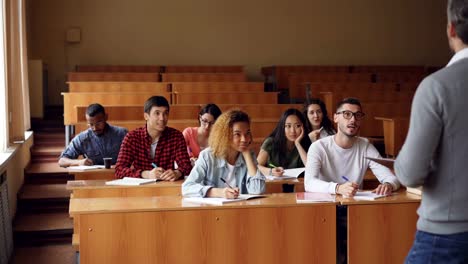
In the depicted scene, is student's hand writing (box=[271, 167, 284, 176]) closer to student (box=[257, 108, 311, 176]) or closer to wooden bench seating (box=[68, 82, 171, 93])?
student (box=[257, 108, 311, 176])

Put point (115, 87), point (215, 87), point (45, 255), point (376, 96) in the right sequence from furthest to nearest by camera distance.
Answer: point (215, 87)
point (115, 87)
point (376, 96)
point (45, 255)

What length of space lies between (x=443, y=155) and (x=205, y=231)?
1.66 metres

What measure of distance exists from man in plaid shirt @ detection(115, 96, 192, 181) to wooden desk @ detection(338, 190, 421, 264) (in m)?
1.49

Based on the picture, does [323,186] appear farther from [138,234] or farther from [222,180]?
[138,234]

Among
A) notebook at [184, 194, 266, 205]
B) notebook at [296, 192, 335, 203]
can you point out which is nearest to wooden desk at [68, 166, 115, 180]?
notebook at [184, 194, 266, 205]

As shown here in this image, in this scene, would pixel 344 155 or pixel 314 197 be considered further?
pixel 344 155

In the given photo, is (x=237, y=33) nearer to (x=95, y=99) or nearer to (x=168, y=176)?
(x=95, y=99)

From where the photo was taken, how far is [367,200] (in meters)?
3.47

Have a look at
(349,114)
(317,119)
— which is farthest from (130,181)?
(317,119)

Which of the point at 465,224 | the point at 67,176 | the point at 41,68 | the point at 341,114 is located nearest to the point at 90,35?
the point at 41,68

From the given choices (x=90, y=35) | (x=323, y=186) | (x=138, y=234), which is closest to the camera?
(x=138, y=234)

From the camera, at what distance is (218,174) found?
380 centimetres

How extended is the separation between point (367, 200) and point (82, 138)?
3081mm

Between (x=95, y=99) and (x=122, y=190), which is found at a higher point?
(x=95, y=99)
